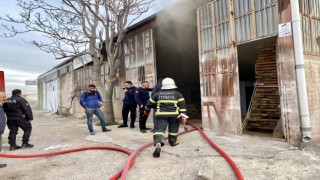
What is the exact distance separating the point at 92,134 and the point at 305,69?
6.27 m

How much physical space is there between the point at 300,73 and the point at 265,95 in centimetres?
182

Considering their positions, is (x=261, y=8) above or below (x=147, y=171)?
above

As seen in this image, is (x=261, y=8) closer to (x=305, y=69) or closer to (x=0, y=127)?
(x=305, y=69)

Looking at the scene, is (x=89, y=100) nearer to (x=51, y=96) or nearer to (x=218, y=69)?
(x=218, y=69)

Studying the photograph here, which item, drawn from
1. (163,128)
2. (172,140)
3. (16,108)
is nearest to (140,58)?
(16,108)

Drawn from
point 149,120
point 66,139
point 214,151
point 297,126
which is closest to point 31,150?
point 66,139

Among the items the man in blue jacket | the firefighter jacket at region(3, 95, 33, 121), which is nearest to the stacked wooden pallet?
the man in blue jacket

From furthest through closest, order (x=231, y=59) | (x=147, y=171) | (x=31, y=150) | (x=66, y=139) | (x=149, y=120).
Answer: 1. (x=149, y=120)
2. (x=66, y=139)
3. (x=231, y=59)
4. (x=31, y=150)
5. (x=147, y=171)

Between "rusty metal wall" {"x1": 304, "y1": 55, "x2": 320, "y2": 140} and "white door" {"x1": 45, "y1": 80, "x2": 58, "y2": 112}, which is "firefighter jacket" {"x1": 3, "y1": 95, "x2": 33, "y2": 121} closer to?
"rusty metal wall" {"x1": 304, "y1": 55, "x2": 320, "y2": 140}

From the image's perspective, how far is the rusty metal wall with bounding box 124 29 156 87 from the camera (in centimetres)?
1079

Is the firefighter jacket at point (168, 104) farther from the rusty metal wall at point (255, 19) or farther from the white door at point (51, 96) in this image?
the white door at point (51, 96)

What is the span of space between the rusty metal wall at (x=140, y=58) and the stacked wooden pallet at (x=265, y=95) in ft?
14.4

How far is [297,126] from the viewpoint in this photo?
5.75m

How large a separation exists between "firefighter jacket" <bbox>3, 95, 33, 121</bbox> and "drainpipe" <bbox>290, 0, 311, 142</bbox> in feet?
21.5
